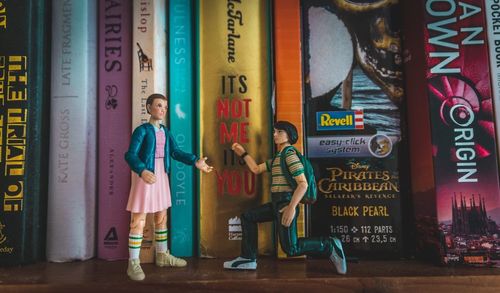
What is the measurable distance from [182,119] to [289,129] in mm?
191

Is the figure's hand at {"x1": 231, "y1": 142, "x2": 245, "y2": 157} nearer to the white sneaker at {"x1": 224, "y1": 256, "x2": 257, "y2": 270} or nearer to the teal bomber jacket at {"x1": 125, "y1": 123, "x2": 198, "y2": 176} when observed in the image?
the teal bomber jacket at {"x1": 125, "y1": 123, "x2": 198, "y2": 176}

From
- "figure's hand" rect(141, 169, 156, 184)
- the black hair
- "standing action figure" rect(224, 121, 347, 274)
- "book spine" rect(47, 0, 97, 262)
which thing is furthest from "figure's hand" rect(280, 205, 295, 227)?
"book spine" rect(47, 0, 97, 262)

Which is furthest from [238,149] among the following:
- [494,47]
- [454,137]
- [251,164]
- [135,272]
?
[494,47]

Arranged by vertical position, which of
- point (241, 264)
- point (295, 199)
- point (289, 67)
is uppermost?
point (289, 67)

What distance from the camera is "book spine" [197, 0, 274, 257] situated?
0.69m

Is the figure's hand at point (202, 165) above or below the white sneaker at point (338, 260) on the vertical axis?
above

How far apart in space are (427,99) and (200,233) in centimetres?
44

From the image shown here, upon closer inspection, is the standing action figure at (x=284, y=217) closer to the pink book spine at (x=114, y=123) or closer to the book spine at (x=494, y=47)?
the pink book spine at (x=114, y=123)

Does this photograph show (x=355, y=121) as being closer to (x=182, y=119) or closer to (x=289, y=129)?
(x=289, y=129)

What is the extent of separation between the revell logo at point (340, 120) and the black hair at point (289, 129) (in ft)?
0.23

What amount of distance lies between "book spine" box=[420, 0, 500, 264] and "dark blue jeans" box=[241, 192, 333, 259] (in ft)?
0.65

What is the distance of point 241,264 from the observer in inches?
24.8

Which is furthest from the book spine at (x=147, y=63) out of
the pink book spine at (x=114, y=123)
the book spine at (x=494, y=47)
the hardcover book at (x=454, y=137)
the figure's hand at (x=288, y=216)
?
the book spine at (x=494, y=47)

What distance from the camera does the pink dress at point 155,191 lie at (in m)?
0.63
